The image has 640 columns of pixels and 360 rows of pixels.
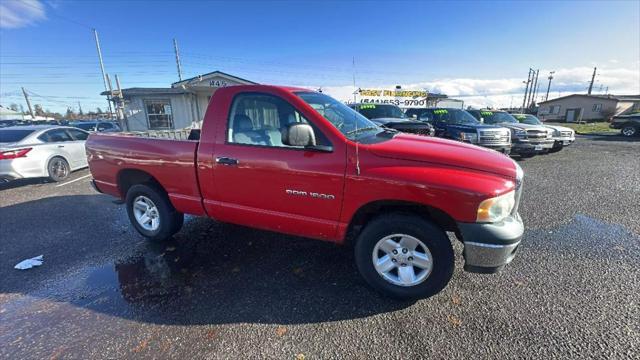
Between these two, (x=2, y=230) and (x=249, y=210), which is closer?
(x=249, y=210)

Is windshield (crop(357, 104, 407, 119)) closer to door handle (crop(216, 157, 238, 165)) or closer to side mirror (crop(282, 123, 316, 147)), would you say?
door handle (crop(216, 157, 238, 165))

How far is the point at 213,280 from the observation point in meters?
2.99

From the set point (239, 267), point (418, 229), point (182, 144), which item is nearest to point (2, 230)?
point (182, 144)

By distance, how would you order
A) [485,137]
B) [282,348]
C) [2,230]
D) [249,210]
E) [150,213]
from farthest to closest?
[485,137], [2,230], [150,213], [249,210], [282,348]

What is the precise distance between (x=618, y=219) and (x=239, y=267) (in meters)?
5.83

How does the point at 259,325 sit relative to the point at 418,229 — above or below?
below

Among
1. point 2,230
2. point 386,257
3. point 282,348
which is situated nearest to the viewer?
point 282,348

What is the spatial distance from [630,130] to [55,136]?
1138 inches

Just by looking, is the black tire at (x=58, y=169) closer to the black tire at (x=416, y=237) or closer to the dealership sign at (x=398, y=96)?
the black tire at (x=416, y=237)

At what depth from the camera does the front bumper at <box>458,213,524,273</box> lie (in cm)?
227

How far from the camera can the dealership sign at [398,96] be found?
70.8 feet

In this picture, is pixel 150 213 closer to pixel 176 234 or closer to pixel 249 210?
pixel 176 234

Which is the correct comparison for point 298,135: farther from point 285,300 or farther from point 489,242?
point 489,242

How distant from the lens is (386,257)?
2.66 m
